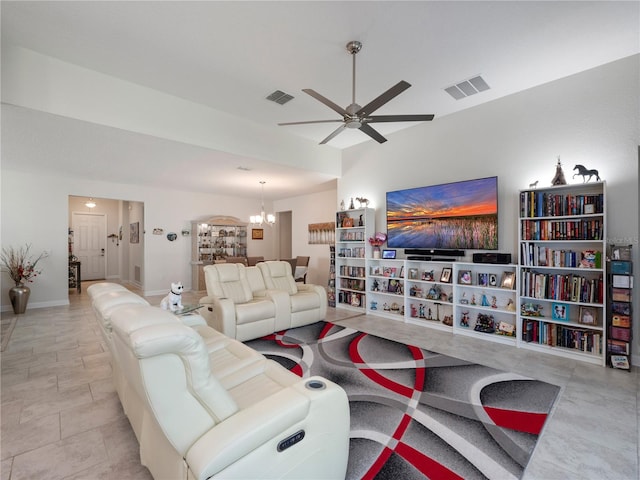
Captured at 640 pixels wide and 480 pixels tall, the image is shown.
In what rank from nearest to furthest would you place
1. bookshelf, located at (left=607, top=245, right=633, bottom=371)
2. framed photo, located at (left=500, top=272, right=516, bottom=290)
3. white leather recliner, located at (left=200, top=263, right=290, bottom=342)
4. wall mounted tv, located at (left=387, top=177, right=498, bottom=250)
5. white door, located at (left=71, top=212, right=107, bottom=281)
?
1. bookshelf, located at (left=607, top=245, right=633, bottom=371)
2. white leather recliner, located at (left=200, top=263, right=290, bottom=342)
3. framed photo, located at (left=500, top=272, right=516, bottom=290)
4. wall mounted tv, located at (left=387, top=177, right=498, bottom=250)
5. white door, located at (left=71, top=212, right=107, bottom=281)

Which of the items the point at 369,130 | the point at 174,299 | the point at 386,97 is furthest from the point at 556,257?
A: the point at 174,299

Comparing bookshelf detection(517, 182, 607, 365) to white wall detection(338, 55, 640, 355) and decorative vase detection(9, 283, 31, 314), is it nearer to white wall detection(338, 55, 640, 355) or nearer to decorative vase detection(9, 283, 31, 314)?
white wall detection(338, 55, 640, 355)

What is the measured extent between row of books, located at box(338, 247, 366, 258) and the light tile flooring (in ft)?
6.49

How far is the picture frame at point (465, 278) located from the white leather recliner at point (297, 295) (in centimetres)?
199

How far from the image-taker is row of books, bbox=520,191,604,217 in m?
3.26

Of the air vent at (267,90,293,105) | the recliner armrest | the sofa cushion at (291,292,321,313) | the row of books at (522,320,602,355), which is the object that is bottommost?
the row of books at (522,320,602,355)

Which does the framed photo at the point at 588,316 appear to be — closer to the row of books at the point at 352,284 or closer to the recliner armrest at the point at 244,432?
the row of books at the point at 352,284

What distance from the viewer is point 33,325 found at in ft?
15.1

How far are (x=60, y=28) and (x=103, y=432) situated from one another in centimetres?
335

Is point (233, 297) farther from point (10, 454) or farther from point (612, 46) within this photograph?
point (612, 46)

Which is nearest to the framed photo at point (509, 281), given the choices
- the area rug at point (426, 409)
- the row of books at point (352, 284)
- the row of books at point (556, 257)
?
the row of books at point (556, 257)

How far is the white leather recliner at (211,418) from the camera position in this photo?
1101 mm

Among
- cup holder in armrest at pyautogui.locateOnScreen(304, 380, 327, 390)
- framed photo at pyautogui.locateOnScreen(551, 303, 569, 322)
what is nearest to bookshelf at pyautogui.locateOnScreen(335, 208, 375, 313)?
framed photo at pyautogui.locateOnScreen(551, 303, 569, 322)

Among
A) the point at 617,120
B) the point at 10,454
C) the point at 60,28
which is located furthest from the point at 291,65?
the point at 10,454
